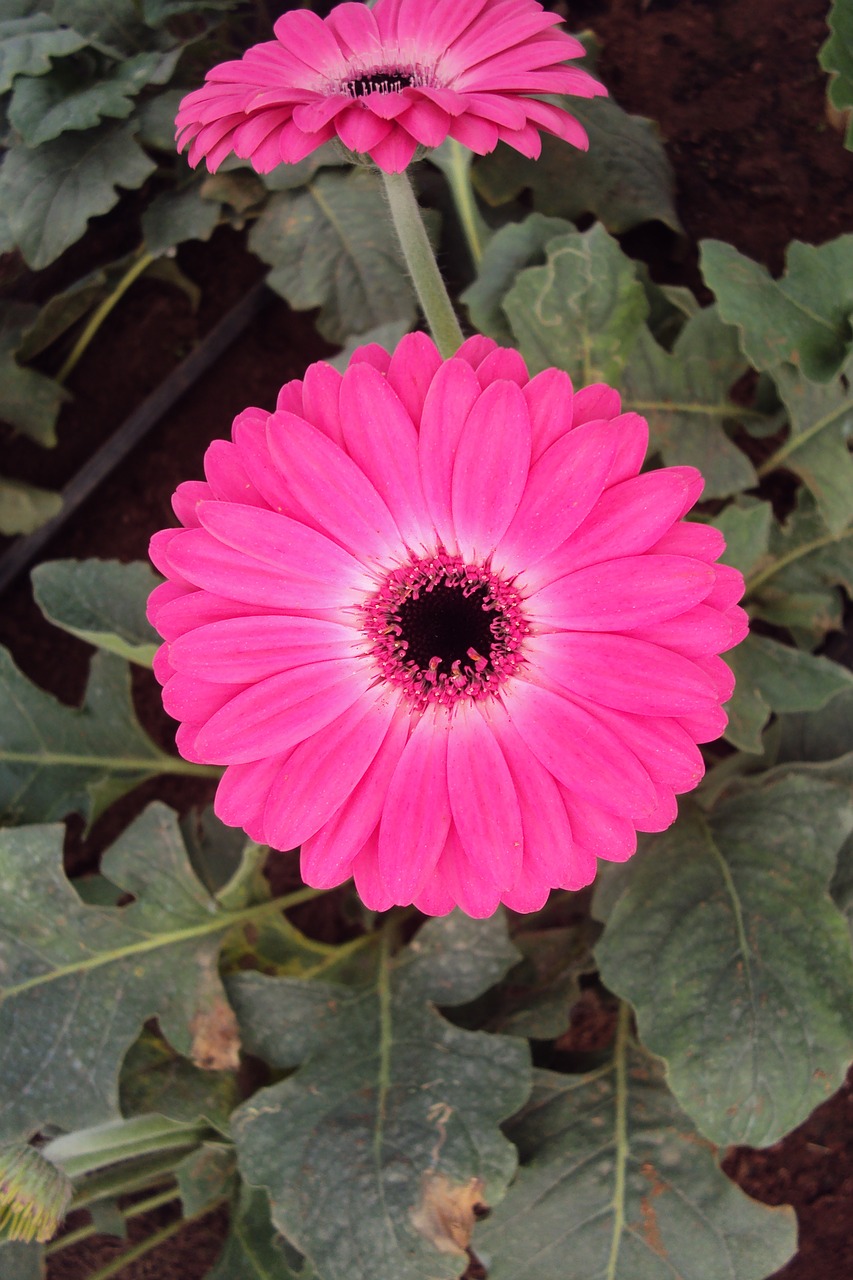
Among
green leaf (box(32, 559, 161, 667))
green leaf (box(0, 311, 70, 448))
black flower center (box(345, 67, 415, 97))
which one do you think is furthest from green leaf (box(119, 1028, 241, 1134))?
black flower center (box(345, 67, 415, 97))

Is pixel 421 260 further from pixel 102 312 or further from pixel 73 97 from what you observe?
pixel 102 312

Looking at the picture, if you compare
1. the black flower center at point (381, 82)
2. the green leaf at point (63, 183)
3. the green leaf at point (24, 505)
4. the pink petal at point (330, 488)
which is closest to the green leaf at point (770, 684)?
the pink petal at point (330, 488)

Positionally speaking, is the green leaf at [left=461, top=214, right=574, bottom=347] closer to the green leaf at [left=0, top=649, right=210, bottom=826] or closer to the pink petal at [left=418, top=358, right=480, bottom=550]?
the pink petal at [left=418, top=358, right=480, bottom=550]

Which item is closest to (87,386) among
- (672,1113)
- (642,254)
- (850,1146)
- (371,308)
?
(371,308)

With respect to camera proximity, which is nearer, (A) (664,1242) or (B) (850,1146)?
(A) (664,1242)

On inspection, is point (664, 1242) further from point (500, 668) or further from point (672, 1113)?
point (500, 668)

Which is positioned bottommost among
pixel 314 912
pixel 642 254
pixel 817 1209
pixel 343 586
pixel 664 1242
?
pixel 817 1209

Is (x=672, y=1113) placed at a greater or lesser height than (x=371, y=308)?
lesser

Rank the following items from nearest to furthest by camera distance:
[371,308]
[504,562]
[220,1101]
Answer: [504,562], [220,1101], [371,308]

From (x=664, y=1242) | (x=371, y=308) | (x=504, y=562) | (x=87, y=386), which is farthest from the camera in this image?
(x=87, y=386)
